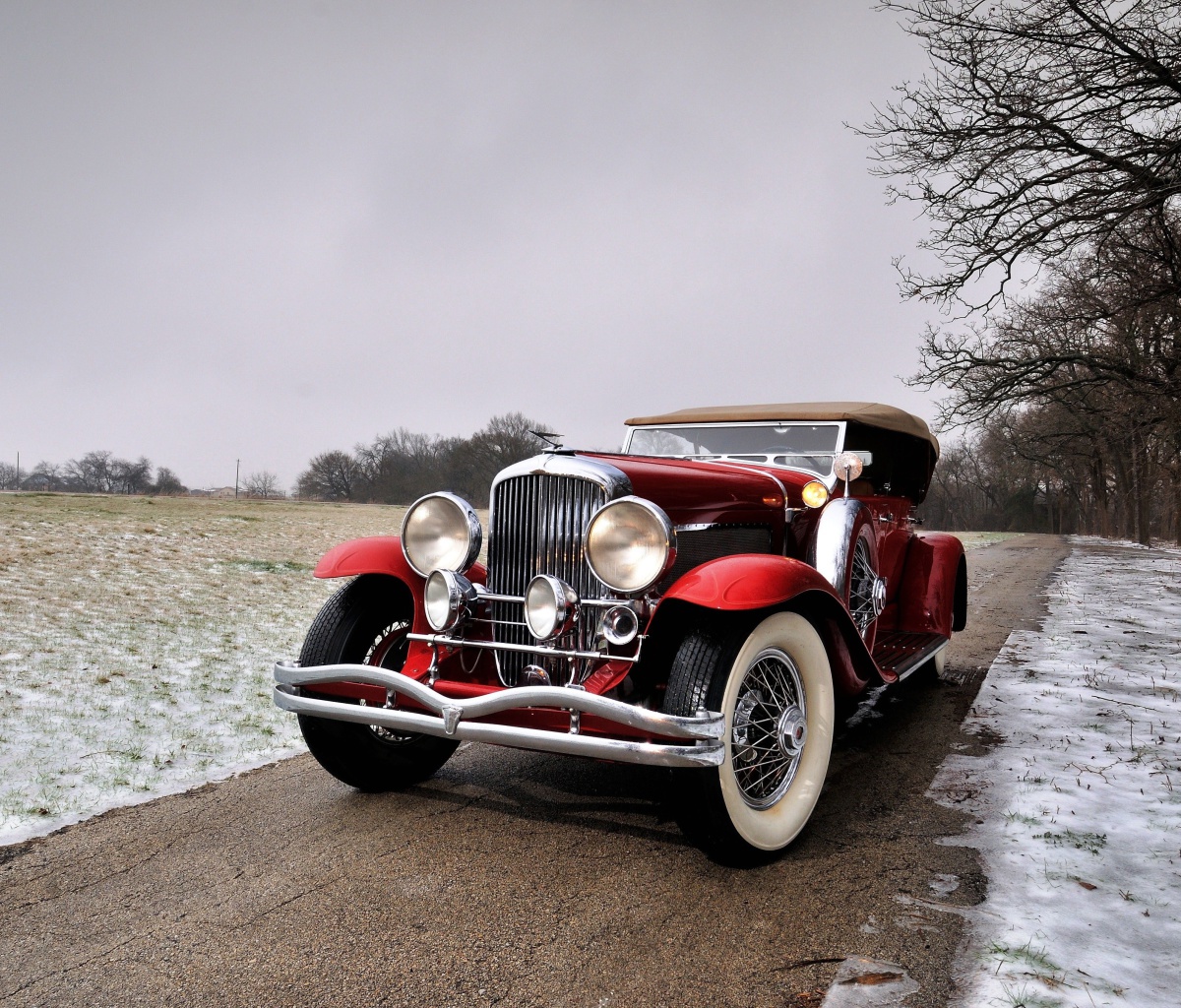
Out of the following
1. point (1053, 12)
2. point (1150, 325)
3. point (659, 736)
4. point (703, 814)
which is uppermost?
point (1053, 12)

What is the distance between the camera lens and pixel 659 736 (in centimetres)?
278

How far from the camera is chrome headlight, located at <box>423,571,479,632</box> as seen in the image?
3246mm

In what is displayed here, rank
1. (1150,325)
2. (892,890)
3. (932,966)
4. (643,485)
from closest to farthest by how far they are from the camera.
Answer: (932,966), (892,890), (643,485), (1150,325)

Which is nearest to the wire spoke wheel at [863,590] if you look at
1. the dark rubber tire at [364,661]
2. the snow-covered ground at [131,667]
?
the dark rubber tire at [364,661]

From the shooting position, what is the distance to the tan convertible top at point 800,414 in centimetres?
488

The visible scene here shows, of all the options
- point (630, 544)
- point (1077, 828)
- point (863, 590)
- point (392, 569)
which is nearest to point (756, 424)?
point (863, 590)

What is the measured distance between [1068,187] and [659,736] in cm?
977

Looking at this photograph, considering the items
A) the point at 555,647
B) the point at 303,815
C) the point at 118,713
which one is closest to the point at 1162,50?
the point at 555,647

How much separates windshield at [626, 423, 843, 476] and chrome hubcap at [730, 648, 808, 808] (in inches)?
70.8

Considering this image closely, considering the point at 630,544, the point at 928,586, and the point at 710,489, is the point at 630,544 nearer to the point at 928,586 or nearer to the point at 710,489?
the point at 710,489

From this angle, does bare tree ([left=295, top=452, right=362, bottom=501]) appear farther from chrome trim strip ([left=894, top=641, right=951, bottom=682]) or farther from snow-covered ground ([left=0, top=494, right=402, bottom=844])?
chrome trim strip ([left=894, top=641, right=951, bottom=682])

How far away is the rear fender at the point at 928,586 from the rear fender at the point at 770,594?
85.5 inches

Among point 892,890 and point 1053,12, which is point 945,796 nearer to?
point 892,890

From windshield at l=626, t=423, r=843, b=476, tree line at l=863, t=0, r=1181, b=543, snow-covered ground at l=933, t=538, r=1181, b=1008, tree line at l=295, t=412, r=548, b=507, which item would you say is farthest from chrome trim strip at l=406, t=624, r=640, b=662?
tree line at l=295, t=412, r=548, b=507
